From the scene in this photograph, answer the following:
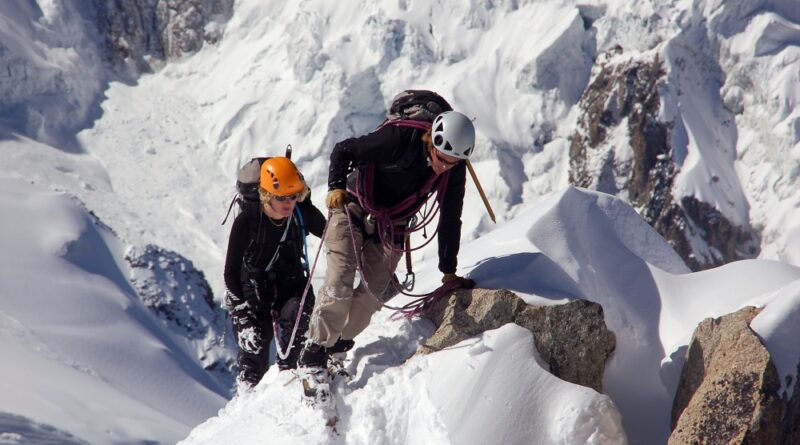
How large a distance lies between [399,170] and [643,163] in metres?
41.0

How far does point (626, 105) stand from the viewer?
44531 millimetres

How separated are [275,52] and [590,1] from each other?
1954 cm

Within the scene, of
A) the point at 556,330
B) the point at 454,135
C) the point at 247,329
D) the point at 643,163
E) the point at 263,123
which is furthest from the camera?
the point at 263,123

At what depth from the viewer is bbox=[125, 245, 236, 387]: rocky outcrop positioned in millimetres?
33562

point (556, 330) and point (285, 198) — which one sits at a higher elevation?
point (285, 198)

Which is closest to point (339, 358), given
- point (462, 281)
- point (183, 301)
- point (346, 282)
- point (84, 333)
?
point (346, 282)

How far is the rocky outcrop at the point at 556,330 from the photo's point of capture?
185 inches

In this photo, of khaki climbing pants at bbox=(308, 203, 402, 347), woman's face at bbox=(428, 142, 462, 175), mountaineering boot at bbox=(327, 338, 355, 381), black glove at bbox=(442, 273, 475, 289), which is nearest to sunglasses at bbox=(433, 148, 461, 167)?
woman's face at bbox=(428, 142, 462, 175)

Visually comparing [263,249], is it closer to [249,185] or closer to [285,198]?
[249,185]

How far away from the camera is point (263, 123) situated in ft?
147

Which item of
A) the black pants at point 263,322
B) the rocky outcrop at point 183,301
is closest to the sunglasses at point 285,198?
the black pants at point 263,322

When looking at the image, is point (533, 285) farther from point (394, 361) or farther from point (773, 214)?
point (773, 214)

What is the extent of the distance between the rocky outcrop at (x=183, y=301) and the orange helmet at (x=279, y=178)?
92.3 ft

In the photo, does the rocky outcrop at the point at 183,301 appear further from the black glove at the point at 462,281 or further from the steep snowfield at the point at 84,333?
the black glove at the point at 462,281
